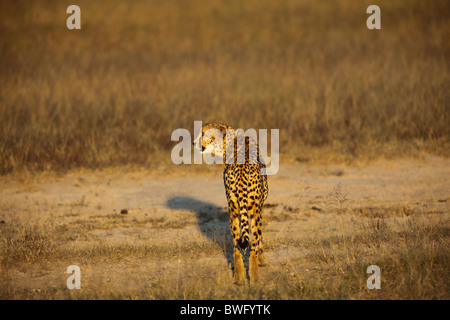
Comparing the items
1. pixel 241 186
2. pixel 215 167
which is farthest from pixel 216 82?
pixel 241 186

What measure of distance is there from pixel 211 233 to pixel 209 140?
164cm

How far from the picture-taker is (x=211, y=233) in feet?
21.5

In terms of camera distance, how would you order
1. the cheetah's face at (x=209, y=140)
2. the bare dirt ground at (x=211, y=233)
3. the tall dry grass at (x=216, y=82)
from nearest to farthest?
the bare dirt ground at (x=211, y=233) → the cheetah's face at (x=209, y=140) → the tall dry grass at (x=216, y=82)

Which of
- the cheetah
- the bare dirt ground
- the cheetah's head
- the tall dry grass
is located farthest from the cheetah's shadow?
the tall dry grass

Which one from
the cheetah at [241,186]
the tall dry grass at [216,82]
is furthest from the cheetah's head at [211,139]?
the tall dry grass at [216,82]

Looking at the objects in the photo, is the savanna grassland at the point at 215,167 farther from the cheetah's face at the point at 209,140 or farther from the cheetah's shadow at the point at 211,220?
the cheetah's face at the point at 209,140

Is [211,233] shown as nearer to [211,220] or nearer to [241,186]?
[211,220]

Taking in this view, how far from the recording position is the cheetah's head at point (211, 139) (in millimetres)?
5215

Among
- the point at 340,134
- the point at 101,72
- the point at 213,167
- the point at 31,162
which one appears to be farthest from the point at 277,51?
the point at 31,162

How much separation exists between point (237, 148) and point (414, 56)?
1000 cm

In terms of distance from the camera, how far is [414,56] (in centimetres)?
1394

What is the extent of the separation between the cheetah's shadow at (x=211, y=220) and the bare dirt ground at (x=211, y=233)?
0.02 m

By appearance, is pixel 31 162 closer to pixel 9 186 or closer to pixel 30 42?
pixel 9 186

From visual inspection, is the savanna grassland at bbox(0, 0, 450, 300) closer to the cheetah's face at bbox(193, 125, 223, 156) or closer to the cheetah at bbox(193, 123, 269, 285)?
the cheetah at bbox(193, 123, 269, 285)
